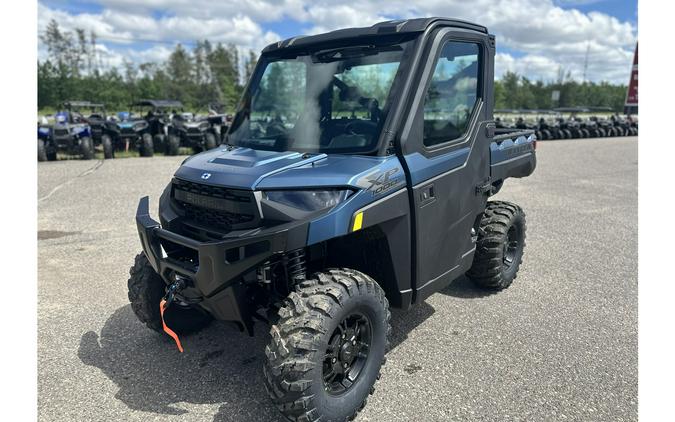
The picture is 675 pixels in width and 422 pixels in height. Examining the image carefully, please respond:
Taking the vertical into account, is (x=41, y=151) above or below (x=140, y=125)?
below

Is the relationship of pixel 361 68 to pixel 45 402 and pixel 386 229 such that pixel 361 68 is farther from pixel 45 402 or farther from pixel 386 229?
pixel 45 402

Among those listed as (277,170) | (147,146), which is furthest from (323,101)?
(147,146)

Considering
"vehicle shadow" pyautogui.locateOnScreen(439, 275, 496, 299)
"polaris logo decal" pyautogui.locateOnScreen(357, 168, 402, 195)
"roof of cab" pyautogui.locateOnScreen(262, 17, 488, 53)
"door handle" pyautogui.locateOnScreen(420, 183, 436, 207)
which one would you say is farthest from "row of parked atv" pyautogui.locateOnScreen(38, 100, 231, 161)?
"polaris logo decal" pyautogui.locateOnScreen(357, 168, 402, 195)

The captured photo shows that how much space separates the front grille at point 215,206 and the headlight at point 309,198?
5.4 inches

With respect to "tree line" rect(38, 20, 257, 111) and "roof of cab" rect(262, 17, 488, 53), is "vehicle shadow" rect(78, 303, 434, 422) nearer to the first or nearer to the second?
"roof of cab" rect(262, 17, 488, 53)

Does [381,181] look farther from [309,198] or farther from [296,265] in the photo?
[296,265]

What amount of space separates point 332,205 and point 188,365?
1.74 meters

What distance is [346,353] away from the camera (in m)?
2.83

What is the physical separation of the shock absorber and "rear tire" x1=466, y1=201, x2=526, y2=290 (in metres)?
2.14

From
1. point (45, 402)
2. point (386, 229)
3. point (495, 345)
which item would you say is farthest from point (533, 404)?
point (45, 402)

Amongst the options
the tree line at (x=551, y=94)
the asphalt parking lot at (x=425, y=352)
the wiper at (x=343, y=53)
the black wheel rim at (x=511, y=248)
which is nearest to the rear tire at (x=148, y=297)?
the asphalt parking lot at (x=425, y=352)

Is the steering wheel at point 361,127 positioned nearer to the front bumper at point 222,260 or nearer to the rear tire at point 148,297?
the front bumper at point 222,260

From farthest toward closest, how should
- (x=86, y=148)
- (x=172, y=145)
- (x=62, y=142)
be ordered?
(x=172, y=145) → (x=86, y=148) → (x=62, y=142)

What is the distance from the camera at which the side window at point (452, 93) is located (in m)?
3.21
